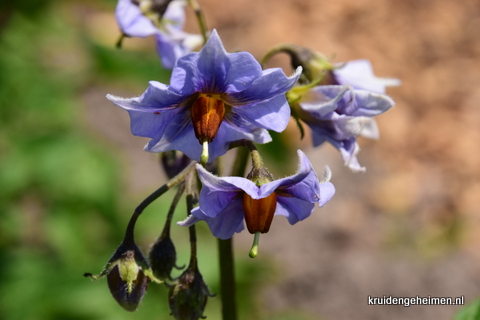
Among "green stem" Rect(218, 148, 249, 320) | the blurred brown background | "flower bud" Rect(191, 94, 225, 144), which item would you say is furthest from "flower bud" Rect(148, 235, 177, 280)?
the blurred brown background

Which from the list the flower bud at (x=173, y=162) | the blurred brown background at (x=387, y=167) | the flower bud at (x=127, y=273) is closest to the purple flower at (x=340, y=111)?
the flower bud at (x=173, y=162)

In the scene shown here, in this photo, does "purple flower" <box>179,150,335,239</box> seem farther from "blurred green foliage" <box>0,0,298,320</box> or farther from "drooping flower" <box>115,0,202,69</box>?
"blurred green foliage" <box>0,0,298,320</box>

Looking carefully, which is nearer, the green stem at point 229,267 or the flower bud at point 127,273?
the flower bud at point 127,273

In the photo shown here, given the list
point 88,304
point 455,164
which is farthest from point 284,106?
point 455,164

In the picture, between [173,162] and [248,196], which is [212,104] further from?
[173,162]

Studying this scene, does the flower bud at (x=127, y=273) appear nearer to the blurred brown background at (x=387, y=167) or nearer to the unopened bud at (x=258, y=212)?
the unopened bud at (x=258, y=212)

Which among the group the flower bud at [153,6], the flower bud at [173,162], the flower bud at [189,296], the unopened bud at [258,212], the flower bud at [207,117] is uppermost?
the flower bud at [153,6]

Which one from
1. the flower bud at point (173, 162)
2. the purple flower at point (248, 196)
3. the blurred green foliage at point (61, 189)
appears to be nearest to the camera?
the purple flower at point (248, 196)
